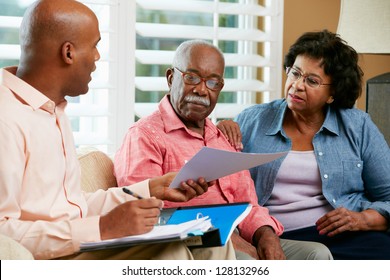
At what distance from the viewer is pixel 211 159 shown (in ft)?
6.18

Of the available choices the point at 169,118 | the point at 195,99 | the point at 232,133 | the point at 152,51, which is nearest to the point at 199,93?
the point at 195,99

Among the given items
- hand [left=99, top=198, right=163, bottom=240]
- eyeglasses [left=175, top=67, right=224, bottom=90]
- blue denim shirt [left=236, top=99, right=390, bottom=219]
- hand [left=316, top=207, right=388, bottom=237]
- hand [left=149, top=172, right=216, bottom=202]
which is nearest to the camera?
hand [left=99, top=198, right=163, bottom=240]

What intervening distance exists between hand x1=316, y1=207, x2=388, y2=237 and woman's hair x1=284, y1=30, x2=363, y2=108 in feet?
1.47

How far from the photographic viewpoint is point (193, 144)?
235 centimetres

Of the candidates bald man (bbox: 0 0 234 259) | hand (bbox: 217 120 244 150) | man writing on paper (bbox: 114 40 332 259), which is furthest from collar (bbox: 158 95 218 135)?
bald man (bbox: 0 0 234 259)

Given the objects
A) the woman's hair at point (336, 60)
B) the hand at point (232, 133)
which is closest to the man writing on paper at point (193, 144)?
the hand at point (232, 133)

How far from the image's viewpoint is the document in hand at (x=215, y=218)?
5.75ft

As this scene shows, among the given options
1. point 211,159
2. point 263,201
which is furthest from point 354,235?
point 211,159

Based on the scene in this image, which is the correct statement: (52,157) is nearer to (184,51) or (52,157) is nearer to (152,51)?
(184,51)

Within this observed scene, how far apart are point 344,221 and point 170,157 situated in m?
0.65

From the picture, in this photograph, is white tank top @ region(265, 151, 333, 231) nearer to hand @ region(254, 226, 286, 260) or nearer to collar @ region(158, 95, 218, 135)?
hand @ region(254, 226, 286, 260)

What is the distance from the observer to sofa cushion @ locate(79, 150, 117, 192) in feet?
7.42

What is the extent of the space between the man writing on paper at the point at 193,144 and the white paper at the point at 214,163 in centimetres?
30
